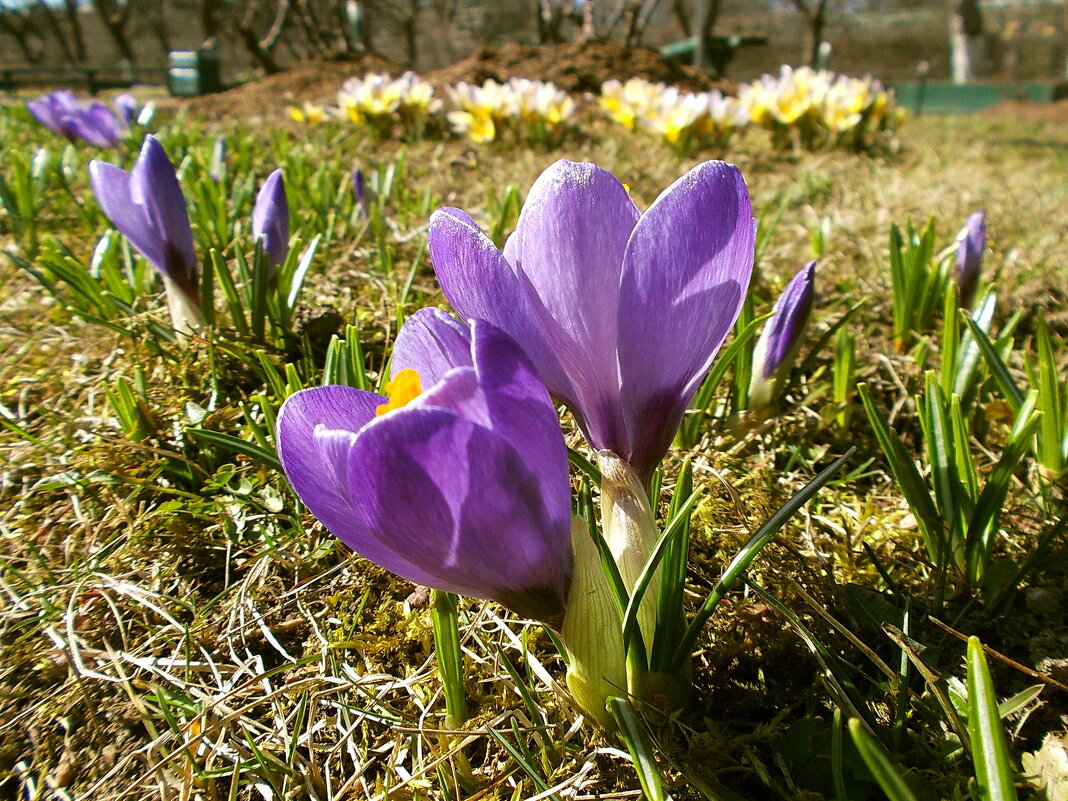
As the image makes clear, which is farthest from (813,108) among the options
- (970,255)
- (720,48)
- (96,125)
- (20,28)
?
(20,28)

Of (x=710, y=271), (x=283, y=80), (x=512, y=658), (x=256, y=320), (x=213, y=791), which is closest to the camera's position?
(x=710, y=271)

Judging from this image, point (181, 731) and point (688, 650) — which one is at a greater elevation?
point (688, 650)

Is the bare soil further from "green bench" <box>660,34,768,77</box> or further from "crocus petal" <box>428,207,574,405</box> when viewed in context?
"crocus petal" <box>428,207,574,405</box>

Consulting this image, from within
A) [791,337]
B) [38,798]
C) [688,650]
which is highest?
[791,337]

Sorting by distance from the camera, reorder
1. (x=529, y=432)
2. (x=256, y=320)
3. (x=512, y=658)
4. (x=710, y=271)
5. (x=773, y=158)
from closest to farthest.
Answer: (x=529, y=432), (x=710, y=271), (x=512, y=658), (x=256, y=320), (x=773, y=158)

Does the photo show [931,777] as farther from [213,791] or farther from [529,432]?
[213,791]

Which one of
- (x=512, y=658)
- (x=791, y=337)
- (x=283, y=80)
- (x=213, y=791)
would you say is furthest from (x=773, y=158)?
(x=283, y=80)

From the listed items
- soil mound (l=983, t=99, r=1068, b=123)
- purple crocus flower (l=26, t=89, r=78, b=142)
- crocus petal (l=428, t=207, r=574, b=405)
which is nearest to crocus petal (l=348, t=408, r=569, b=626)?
crocus petal (l=428, t=207, r=574, b=405)
